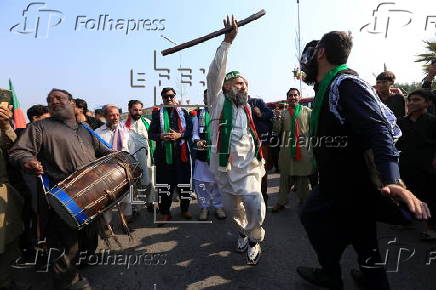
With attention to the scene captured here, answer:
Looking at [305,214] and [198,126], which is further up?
[198,126]

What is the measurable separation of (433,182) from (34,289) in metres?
4.51

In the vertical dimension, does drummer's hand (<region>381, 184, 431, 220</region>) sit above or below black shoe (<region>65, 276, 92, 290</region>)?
above

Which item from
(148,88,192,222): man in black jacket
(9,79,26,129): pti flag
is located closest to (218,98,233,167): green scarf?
(148,88,192,222): man in black jacket

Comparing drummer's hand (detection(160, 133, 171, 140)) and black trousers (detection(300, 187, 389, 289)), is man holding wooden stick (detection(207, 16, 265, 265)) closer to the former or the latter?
black trousers (detection(300, 187, 389, 289))

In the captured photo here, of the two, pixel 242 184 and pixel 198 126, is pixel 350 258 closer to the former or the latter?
pixel 242 184

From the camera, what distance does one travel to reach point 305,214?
2.48 metres

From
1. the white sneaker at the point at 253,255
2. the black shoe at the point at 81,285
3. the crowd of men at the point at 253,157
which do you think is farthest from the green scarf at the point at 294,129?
the black shoe at the point at 81,285

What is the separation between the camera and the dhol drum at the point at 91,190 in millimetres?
2566

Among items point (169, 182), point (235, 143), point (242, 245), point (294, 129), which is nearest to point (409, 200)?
point (235, 143)

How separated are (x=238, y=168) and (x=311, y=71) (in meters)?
1.28

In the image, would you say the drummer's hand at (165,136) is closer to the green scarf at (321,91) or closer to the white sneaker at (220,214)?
the white sneaker at (220,214)

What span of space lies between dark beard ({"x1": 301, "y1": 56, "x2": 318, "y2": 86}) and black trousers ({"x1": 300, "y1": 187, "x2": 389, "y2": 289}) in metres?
0.90

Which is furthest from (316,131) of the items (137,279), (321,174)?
(137,279)

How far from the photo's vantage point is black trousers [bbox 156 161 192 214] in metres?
4.74
